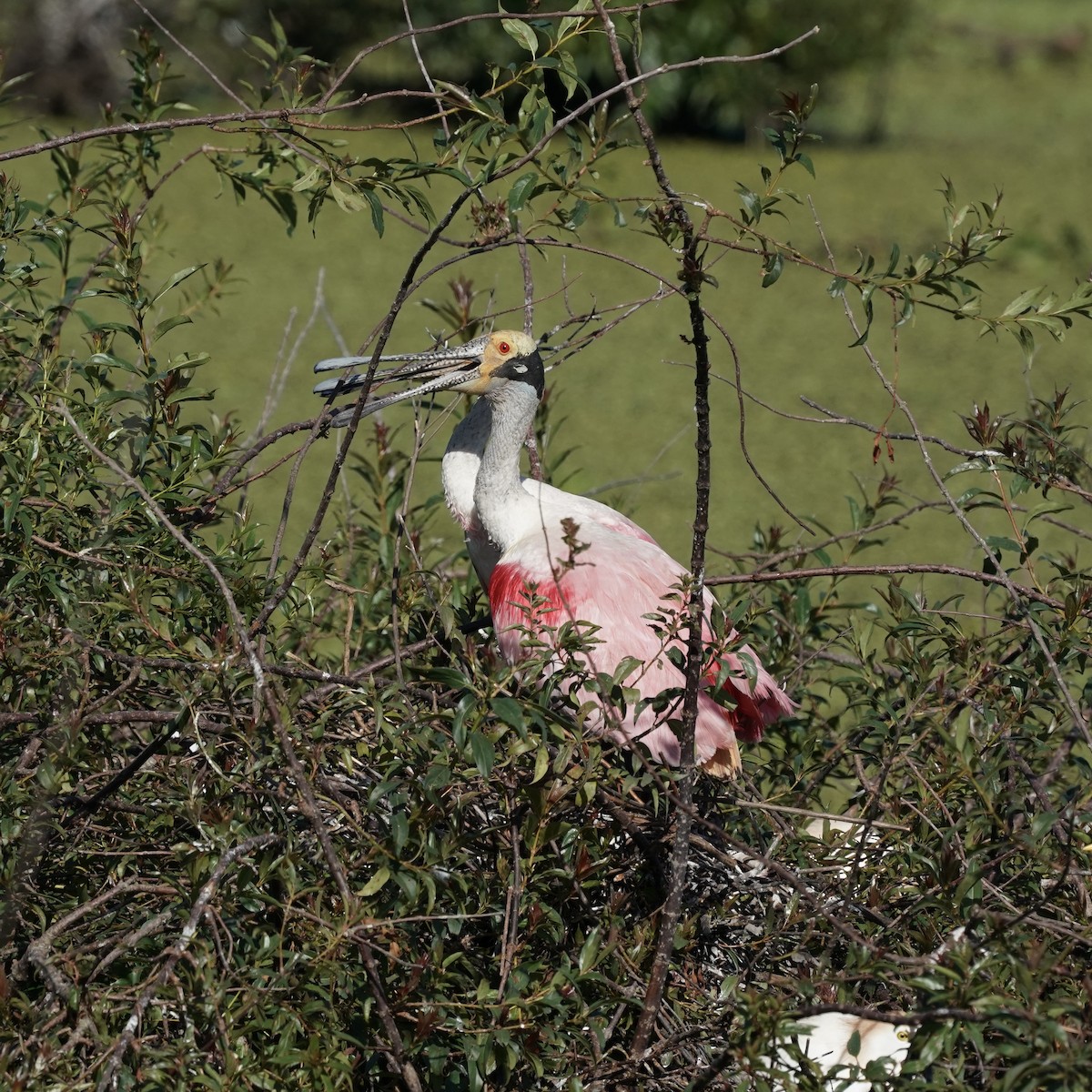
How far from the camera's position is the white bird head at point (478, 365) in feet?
7.66

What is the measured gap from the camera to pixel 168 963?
133 cm

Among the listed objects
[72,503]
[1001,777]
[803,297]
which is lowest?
[803,297]

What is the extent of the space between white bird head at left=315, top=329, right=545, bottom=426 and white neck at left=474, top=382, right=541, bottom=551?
0.02m

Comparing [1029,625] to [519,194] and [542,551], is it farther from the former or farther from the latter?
[542,551]

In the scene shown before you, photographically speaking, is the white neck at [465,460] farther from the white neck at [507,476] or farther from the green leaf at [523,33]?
the green leaf at [523,33]

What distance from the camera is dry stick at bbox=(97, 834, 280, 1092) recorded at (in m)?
1.29

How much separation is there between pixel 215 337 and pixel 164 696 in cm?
387

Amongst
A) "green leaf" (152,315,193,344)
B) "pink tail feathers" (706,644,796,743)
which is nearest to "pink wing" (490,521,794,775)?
"pink tail feathers" (706,644,796,743)

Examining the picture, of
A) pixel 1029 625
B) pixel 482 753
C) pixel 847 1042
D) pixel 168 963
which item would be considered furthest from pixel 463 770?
pixel 1029 625

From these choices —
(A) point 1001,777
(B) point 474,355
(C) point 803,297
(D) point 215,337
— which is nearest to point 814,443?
(C) point 803,297

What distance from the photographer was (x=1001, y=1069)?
139 cm

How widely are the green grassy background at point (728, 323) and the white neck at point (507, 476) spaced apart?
603mm

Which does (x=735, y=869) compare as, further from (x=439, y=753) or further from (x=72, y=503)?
(x=72, y=503)

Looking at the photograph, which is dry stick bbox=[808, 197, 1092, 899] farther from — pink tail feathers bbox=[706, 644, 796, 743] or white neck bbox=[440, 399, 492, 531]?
white neck bbox=[440, 399, 492, 531]
